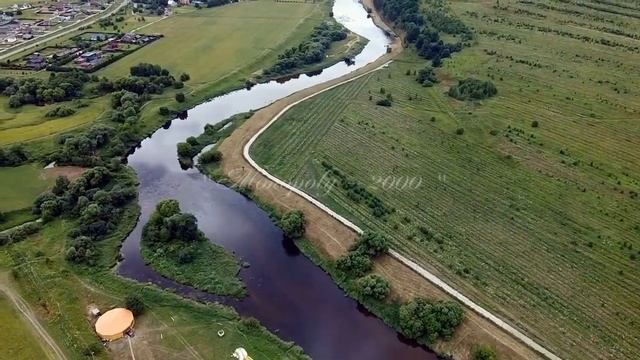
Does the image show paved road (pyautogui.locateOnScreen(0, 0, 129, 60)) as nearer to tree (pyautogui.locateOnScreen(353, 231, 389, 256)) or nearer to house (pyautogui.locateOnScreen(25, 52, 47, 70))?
house (pyautogui.locateOnScreen(25, 52, 47, 70))

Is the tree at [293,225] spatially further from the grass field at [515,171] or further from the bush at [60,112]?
the bush at [60,112]

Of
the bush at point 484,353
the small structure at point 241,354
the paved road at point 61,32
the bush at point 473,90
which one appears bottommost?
the paved road at point 61,32

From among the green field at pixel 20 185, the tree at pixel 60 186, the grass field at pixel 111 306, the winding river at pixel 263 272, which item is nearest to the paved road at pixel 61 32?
the green field at pixel 20 185

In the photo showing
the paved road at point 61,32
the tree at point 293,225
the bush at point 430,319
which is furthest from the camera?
the paved road at point 61,32

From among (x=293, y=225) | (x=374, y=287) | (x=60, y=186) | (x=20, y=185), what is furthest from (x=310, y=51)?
(x=374, y=287)

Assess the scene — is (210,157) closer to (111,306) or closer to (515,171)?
(111,306)

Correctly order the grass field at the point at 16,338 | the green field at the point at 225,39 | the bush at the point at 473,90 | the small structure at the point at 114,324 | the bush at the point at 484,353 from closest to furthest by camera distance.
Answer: the bush at the point at 484,353 → the grass field at the point at 16,338 → the small structure at the point at 114,324 → the bush at the point at 473,90 → the green field at the point at 225,39

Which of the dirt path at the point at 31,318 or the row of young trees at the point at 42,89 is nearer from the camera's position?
the dirt path at the point at 31,318
